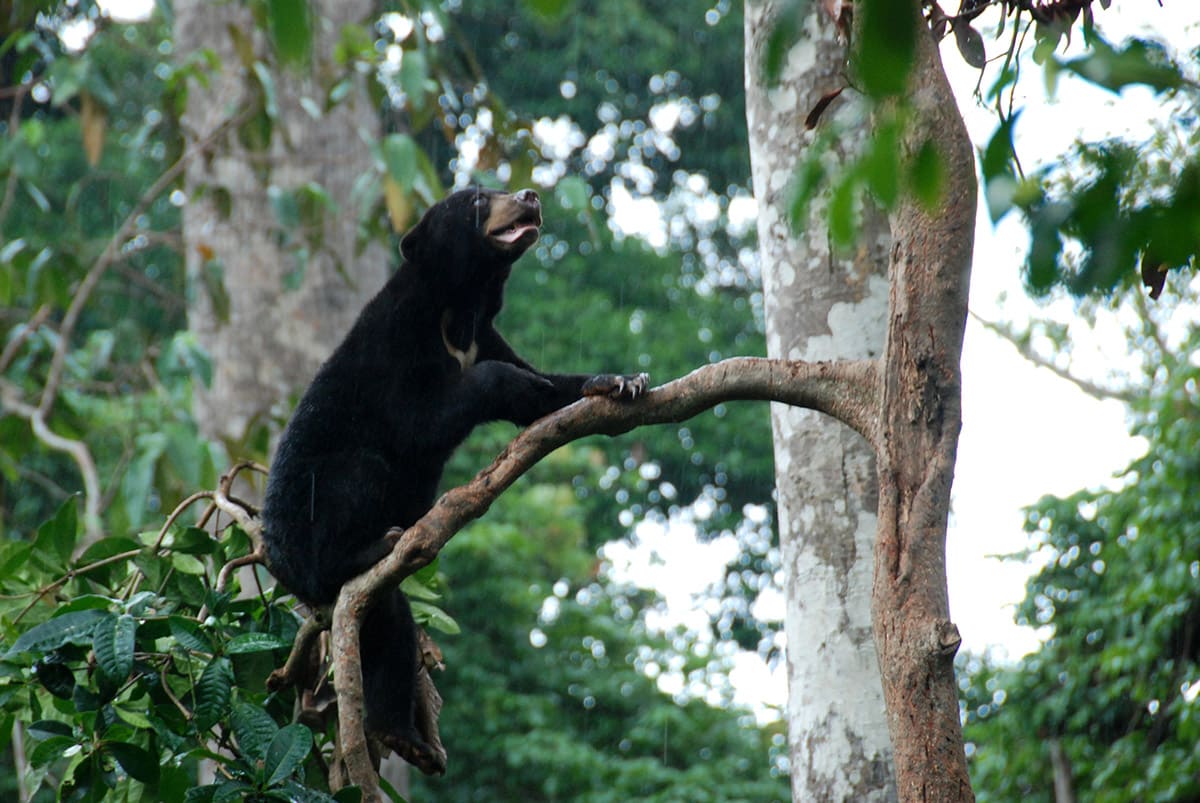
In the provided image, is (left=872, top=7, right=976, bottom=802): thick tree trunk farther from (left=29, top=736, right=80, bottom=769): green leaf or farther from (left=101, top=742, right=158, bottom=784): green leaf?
(left=29, top=736, right=80, bottom=769): green leaf

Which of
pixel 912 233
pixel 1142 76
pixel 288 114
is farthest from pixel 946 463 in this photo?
pixel 288 114

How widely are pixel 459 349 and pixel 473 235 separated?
40cm

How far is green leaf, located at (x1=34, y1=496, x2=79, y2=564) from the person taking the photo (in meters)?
3.41

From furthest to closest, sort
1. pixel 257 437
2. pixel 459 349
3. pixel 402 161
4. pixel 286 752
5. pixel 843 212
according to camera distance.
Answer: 1. pixel 257 437
2. pixel 402 161
3. pixel 459 349
4. pixel 286 752
5. pixel 843 212

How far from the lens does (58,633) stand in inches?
115

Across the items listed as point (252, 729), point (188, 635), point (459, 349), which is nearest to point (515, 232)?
point (459, 349)

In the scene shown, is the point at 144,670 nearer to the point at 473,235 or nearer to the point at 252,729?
the point at 252,729

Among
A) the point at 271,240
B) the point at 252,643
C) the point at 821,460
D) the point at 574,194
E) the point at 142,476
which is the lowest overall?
the point at 252,643

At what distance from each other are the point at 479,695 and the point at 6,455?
536 cm

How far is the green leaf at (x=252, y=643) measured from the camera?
10.0 feet

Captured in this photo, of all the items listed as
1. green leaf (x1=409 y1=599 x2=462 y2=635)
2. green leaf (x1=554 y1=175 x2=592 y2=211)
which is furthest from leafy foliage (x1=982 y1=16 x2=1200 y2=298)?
green leaf (x1=554 y1=175 x2=592 y2=211)

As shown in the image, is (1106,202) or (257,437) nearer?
(1106,202)

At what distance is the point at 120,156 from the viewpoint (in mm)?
14805

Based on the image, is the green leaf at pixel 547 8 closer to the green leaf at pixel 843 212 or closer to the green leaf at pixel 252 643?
the green leaf at pixel 843 212
